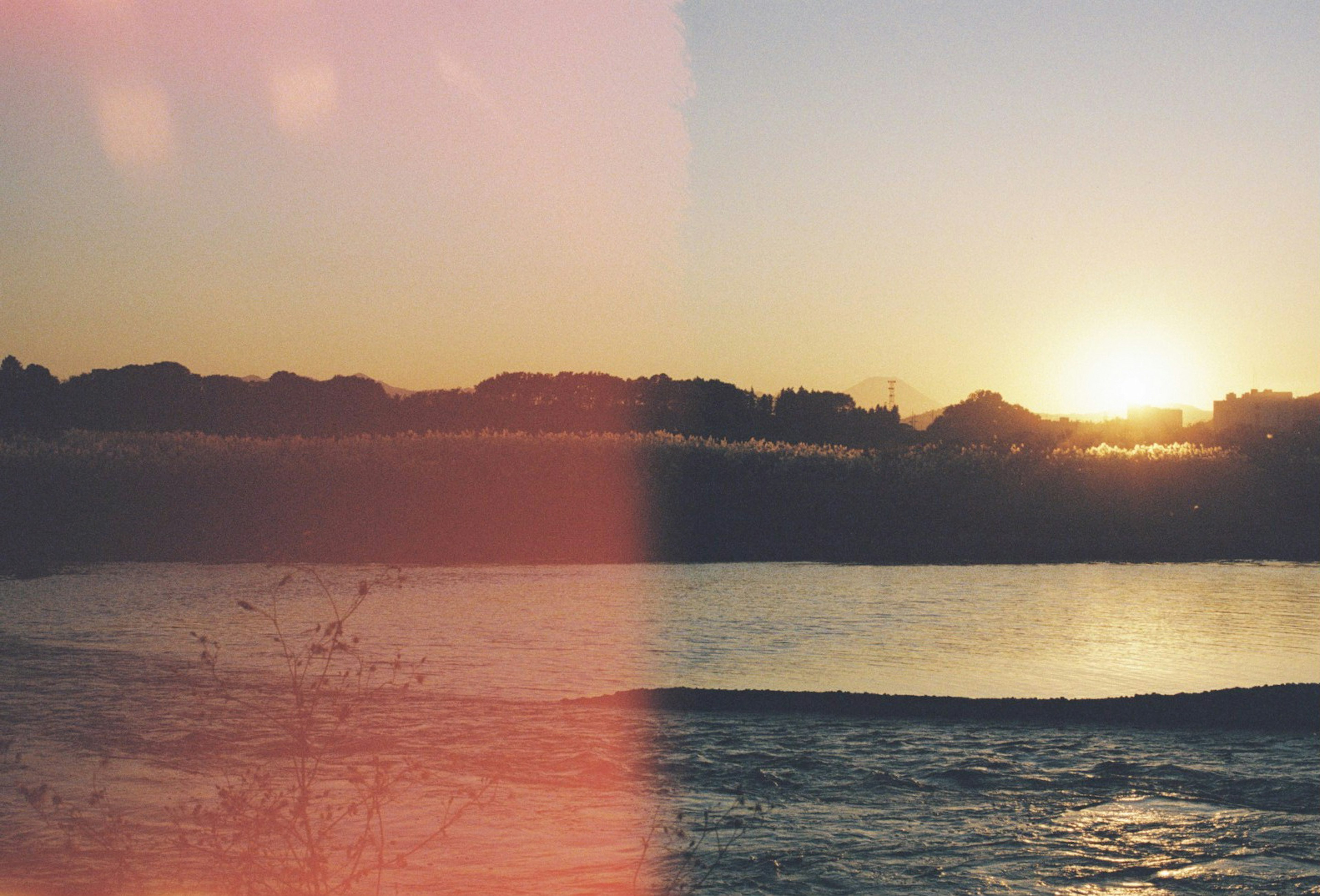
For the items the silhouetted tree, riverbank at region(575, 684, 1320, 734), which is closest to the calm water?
riverbank at region(575, 684, 1320, 734)

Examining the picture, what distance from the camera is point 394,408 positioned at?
86.9 m

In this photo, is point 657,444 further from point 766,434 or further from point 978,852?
point 766,434

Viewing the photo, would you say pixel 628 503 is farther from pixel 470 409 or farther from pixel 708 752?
pixel 470 409

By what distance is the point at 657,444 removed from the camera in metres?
30.3

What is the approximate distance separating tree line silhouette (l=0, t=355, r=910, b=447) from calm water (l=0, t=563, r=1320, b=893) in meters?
60.7

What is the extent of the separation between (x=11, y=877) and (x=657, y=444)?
25010mm

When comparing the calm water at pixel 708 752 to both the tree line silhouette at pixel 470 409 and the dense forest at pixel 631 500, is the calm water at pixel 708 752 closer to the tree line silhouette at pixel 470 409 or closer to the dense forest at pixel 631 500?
→ the dense forest at pixel 631 500

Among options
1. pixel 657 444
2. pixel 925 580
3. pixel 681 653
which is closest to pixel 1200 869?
pixel 681 653

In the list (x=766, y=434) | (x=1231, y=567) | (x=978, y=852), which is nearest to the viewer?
(x=978, y=852)

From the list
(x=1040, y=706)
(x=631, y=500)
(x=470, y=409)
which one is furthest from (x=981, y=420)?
(x=1040, y=706)

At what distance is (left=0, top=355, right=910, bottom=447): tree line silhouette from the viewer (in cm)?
7900

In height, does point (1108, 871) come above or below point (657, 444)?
below

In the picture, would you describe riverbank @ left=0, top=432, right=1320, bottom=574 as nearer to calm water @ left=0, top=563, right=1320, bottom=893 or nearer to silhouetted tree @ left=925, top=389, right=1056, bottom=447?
calm water @ left=0, top=563, right=1320, bottom=893

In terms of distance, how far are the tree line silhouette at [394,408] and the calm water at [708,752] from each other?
2388 inches
